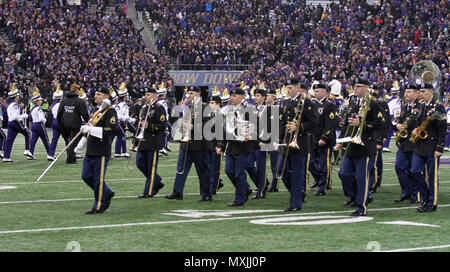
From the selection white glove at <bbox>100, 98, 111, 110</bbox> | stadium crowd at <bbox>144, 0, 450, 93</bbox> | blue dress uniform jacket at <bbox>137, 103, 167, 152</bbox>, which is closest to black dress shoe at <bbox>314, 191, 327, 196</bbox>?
blue dress uniform jacket at <bbox>137, 103, 167, 152</bbox>

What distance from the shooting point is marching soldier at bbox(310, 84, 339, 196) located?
13164 mm

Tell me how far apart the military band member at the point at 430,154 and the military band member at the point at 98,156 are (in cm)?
411

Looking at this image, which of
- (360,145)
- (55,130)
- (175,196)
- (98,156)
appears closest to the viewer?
(360,145)

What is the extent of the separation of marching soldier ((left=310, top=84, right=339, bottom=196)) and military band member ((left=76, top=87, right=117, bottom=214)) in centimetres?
379

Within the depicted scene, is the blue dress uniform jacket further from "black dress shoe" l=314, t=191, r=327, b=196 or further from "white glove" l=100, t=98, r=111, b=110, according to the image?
"black dress shoe" l=314, t=191, r=327, b=196

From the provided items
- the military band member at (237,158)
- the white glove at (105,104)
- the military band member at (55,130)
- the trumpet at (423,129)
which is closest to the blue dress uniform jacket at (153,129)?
the military band member at (237,158)

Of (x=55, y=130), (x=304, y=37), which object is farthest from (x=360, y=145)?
(x=304, y=37)

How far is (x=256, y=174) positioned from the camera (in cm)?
1275

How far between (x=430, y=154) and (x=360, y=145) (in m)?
1.07

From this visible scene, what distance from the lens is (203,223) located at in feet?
31.2

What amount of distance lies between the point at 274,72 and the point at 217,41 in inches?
179

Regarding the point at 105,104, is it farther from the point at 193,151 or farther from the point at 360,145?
the point at 360,145

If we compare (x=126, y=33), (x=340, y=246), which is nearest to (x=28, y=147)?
(x=340, y=246)
